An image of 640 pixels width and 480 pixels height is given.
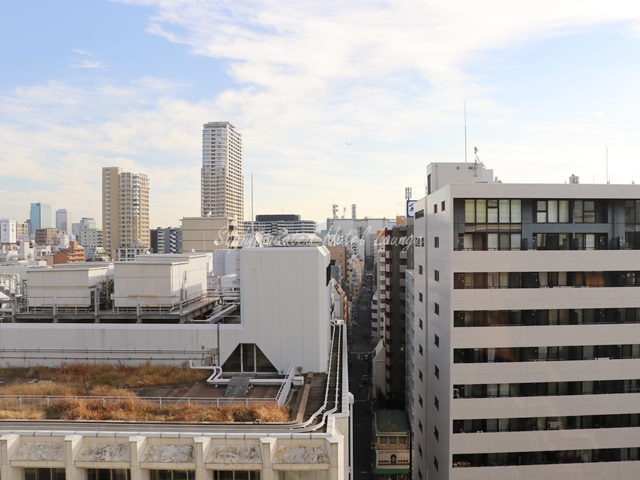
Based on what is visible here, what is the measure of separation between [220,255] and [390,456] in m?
35.6

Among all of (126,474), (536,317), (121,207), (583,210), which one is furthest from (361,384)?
(121,207)

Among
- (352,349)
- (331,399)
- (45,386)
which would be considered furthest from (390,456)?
(352,349)

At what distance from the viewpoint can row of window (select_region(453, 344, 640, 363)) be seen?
Answer: 30.2 m

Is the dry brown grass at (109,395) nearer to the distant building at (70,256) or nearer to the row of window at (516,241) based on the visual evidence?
the row of window at (516,241)

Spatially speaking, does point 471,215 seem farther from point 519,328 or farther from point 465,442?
point 465,442

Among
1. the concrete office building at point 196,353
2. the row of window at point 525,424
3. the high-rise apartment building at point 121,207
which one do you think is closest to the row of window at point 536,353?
the row of window at point 525,424

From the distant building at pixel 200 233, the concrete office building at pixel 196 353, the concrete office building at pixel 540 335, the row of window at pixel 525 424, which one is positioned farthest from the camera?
the distant building at pixel 200 233

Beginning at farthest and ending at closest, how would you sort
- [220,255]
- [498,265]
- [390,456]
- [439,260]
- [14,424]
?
[220,255] < [390,456] < [439,260] < [498,265] < [14,424]

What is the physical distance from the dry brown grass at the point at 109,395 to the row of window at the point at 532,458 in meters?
17.9

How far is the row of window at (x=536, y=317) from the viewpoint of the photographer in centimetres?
3020

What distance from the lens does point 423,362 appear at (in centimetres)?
4000

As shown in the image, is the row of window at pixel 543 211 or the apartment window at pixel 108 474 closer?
the apartment window at pixel 108 474

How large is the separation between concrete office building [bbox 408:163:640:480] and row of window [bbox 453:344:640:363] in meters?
0.06

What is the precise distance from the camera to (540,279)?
30.3 m
